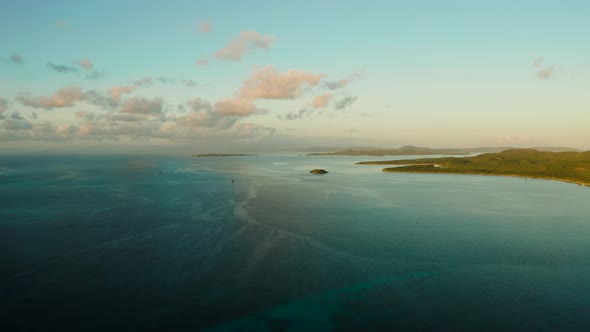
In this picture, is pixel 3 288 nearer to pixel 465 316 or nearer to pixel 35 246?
pixel 35 246

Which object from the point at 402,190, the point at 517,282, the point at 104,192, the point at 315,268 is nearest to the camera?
the point at 517,282

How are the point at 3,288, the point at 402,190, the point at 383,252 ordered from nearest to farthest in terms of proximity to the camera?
the point at 3,288, the point at 383,252, the point at 402,190

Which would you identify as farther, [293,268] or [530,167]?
[530,167]

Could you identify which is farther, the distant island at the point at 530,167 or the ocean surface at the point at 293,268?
the distant island at the point at 530,167

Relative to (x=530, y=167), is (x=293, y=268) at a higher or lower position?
lower

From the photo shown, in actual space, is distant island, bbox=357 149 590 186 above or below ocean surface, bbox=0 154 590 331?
above

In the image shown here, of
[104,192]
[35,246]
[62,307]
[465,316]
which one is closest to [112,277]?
[62,307]

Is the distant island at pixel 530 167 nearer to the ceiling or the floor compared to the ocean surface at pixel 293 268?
nearer to the ceiling

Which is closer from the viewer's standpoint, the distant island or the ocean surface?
the ocean surface
